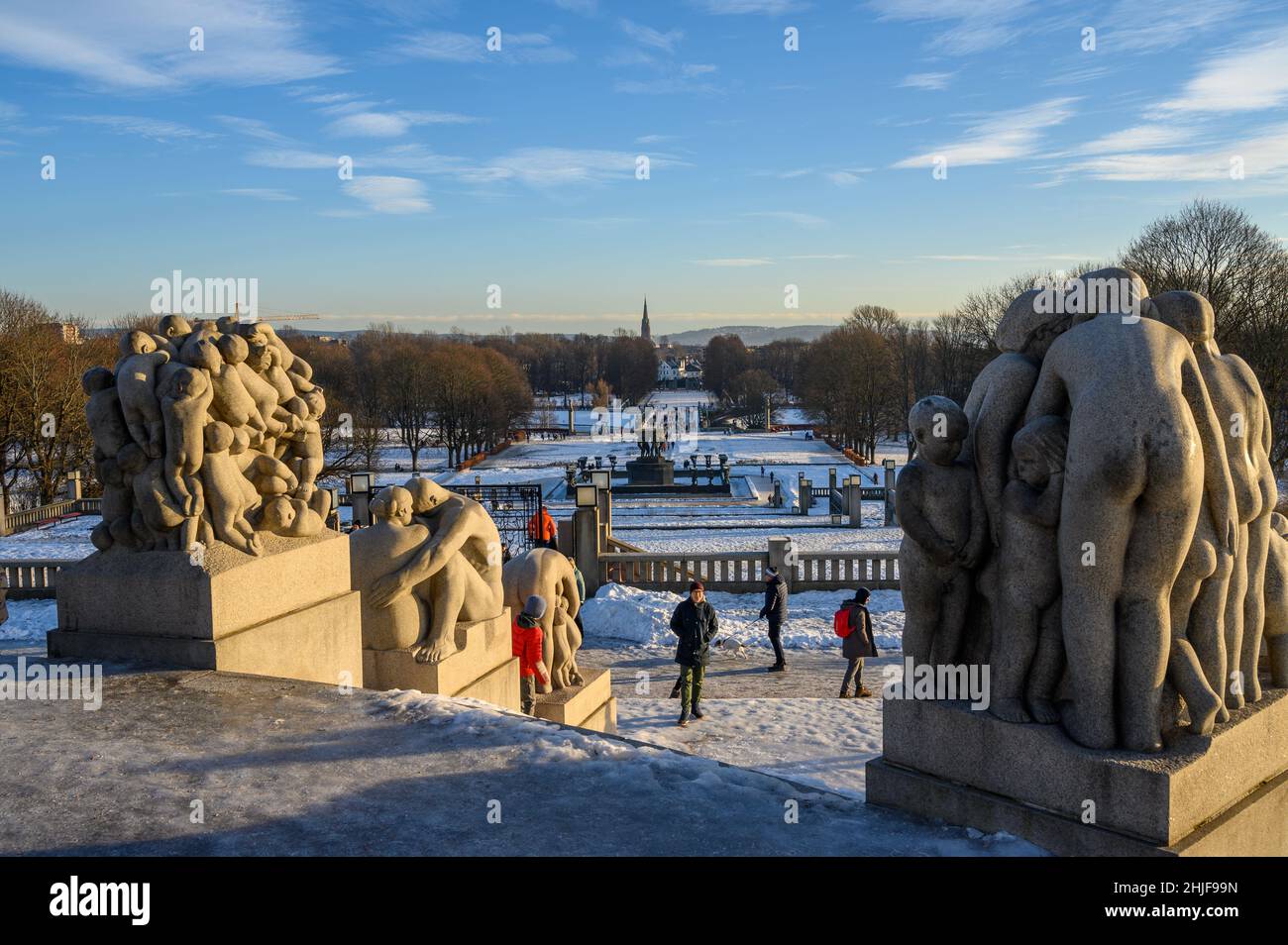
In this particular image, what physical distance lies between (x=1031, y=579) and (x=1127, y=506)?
0.49 m

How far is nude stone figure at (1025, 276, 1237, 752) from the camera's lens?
12.9ft

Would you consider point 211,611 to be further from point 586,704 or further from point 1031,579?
point 1031,579

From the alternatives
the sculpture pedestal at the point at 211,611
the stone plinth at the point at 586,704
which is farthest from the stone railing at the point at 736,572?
the sculpture pedestal at the point at 211,611

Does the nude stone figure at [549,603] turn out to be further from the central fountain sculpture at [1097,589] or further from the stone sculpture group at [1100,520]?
the stone sculpture group at [1100,520]

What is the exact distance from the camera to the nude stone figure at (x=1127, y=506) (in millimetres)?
3938

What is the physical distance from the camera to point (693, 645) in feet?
34.9

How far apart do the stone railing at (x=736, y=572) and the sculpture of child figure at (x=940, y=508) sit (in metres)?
13.3

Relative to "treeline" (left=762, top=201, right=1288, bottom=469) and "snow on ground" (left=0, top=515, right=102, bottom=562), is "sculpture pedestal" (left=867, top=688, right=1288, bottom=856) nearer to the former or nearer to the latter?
"treeline" (left=762, top=201, right=1288, bottom=469)

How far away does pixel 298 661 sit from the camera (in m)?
6.92

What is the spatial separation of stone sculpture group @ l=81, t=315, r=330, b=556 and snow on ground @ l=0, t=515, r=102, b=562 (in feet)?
53.6

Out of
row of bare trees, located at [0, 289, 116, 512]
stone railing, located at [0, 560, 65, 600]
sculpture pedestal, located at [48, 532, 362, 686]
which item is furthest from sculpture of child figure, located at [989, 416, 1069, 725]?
row of bare trees, located at [0, 289, 116, 512]
